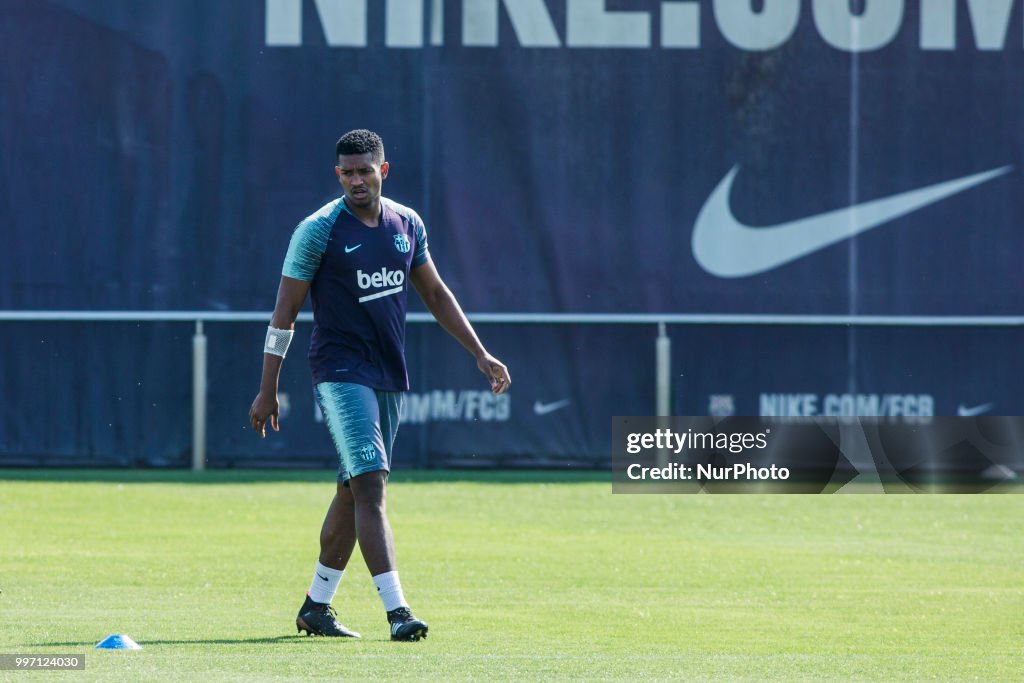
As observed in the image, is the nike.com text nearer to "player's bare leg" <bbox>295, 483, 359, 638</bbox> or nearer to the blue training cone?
"player's bare leg" <bbox>295, 483, 359, 638</bbox>

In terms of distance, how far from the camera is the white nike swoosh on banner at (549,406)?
1828cm

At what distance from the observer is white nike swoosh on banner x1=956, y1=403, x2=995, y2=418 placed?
18172 mm

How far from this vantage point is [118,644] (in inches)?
281

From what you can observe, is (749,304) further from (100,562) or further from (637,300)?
(100,562)

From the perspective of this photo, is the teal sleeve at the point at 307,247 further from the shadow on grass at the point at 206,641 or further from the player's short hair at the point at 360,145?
the shadow on grass at the point at 206,641

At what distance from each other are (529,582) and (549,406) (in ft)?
26.6

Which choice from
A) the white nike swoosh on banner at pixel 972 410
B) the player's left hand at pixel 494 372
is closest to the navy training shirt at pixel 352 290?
the player's left hand at pixel 494 372

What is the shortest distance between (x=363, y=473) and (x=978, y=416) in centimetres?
1175

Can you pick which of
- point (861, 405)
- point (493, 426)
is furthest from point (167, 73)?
point (861, 405)

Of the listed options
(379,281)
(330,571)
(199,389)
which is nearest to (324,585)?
(330,571)

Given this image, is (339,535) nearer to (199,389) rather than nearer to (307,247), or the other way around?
(307,247)

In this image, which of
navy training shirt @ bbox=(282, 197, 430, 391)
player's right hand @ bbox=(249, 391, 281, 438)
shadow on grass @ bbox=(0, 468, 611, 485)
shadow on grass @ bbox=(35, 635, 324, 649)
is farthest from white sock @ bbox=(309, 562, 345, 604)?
shadow on grass @ bbox=(0, 468, 611, 485)

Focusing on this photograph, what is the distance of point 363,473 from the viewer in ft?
25.3

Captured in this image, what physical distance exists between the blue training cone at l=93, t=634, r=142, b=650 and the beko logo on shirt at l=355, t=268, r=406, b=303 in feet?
5.82
